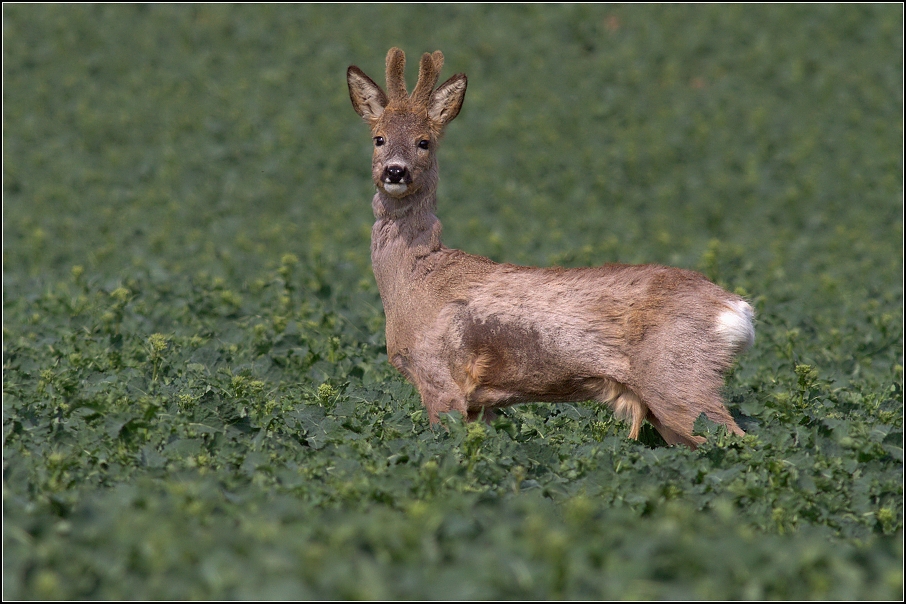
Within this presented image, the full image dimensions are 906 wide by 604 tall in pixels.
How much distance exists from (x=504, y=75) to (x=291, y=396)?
46.8ft

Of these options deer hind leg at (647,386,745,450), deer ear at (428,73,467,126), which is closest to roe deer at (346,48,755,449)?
deer hind leg at (647,386,745,450)

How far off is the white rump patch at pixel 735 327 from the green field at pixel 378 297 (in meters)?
0.54

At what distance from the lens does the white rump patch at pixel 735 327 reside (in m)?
6.28

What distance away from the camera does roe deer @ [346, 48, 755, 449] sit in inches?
248

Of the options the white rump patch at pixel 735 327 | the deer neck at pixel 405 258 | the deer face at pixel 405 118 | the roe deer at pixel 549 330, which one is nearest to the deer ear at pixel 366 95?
the deer face at pixel 405 118

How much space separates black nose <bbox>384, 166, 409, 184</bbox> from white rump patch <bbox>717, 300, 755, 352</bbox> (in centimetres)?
202

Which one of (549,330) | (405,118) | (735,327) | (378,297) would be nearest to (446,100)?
(405,118)

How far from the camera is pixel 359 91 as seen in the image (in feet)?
24.0

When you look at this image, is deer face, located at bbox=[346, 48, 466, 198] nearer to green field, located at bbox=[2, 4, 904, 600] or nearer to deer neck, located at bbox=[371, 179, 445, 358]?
A: deer neck, located at bbox=[371, 179, 445, 358]

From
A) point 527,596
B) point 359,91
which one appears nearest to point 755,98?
point 359,91

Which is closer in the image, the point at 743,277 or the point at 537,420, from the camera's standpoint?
the point at 537,420

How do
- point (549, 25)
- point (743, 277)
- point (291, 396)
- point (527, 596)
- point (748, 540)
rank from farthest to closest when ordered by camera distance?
1. point (549, 25)
2. point (743, 277)
3. point (291, 396)
4. point (748, 540)
5. point (527, 596)

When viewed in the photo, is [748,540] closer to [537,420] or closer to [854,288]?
[537,420]

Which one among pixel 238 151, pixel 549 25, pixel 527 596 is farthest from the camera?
pixel 549 25
